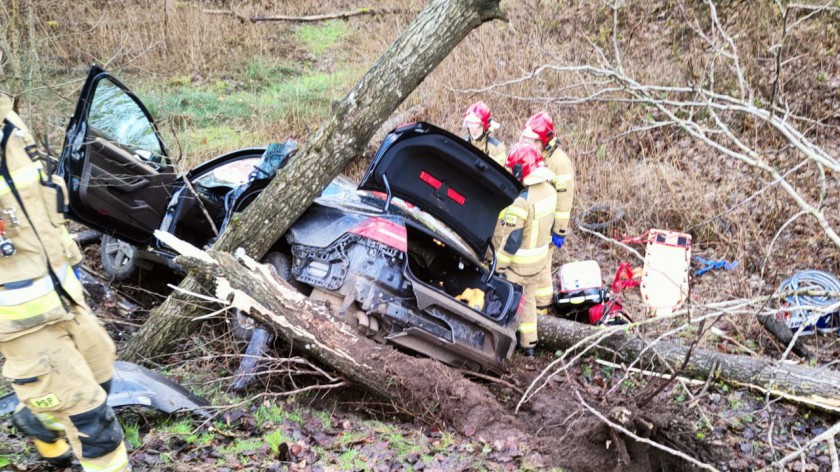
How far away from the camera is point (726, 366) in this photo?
5004 mm

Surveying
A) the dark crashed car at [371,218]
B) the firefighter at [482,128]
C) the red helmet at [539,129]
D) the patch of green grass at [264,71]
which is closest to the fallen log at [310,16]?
the patch of green grass at [264,71]

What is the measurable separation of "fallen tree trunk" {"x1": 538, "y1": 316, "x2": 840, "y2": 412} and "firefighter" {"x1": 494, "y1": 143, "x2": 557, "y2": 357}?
33cm

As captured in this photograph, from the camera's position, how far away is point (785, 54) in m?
9.69

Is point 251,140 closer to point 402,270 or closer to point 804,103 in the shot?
point 402,270

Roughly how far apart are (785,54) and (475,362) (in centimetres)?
810

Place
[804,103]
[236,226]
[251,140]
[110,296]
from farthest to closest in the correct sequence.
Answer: [251,140]
[804,103]
[110,296]
[236,226]

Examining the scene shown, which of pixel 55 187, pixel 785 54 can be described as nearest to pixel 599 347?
pixel 55 187

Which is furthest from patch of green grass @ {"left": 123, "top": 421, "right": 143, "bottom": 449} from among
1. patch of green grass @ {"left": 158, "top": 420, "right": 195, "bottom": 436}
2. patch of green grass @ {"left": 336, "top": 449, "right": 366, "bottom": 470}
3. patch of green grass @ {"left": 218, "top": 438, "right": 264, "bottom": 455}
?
patch of green grass @ {"left": 336, "top": 449, "right": 366, "bottom": 470}

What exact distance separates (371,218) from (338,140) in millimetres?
606

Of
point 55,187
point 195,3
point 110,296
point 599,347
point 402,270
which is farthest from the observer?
point 195,3

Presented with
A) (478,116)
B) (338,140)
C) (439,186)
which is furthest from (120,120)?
(478,116)

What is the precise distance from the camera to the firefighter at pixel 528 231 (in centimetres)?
549

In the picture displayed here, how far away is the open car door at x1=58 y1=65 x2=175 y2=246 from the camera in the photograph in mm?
4438

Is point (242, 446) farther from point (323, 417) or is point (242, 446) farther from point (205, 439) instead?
point (323, 417)
